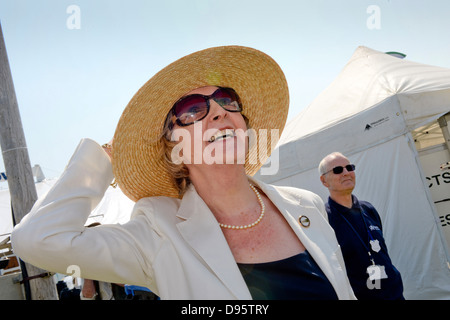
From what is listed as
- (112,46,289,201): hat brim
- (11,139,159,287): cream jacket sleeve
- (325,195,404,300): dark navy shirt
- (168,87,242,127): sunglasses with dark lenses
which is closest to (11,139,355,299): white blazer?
(11,139,159,287): cream jacket sleeve

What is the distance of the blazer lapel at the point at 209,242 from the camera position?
1.26m

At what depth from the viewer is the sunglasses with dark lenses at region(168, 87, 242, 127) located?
1671 millimetres

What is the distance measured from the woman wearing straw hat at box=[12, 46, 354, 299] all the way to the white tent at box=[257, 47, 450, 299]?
4.11 meters

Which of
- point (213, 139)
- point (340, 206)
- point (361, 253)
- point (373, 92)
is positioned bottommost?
point (361, 253)

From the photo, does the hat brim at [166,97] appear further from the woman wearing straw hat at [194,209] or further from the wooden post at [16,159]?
the wooden post at [16,159]

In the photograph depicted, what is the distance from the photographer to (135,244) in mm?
1276

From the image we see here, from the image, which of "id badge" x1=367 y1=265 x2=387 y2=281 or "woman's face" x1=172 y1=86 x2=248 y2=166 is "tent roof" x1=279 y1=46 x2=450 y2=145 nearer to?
"id badge" x1=367 y1=265 x2=387 y2=281

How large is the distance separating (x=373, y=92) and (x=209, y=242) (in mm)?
5592

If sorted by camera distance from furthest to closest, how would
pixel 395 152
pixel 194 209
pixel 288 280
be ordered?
pixel 395 152
pixel 194 209
pixel 288 280

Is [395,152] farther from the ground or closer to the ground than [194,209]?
closer to the ground

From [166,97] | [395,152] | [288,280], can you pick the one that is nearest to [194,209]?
[288,280]

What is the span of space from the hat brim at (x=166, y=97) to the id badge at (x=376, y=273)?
5.23ft

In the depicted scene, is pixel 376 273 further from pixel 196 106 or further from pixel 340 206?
pixel 196 106

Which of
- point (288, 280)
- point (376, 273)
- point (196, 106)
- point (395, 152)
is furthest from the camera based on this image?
point (395, 152)
